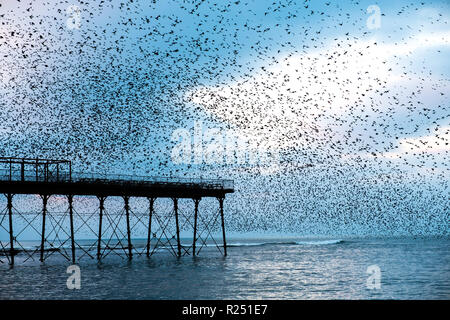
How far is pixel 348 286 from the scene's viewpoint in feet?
112

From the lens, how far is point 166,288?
3136 centimetres

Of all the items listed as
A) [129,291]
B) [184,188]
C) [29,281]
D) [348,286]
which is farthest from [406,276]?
[29,281]

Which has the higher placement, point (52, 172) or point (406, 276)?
point (52, 172)

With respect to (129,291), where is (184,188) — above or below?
above
